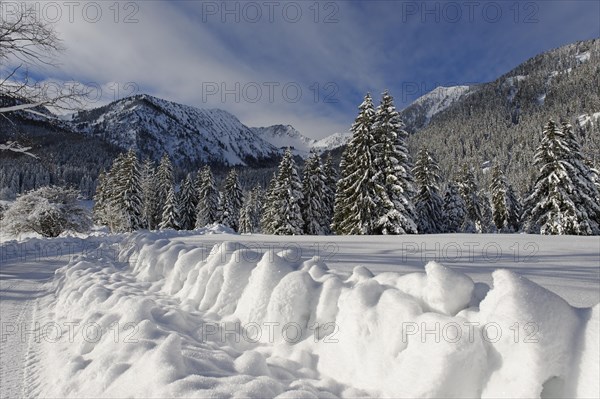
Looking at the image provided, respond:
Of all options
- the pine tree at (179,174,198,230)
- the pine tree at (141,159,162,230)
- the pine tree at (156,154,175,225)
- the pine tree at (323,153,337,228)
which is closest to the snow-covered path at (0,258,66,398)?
the pine tree at (323,153,337,228)

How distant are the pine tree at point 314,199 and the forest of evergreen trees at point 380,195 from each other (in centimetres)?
9

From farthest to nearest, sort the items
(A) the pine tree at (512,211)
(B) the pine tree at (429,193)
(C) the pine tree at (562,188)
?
(A) the pine tree at (512,211), (B) the pine tree at (429,193), (C) the pine tree at (562,188)

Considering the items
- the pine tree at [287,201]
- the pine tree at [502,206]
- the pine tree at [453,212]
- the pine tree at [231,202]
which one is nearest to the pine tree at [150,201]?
the pine tree at [231,202]

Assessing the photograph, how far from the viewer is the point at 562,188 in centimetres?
2273

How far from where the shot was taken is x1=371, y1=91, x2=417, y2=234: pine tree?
20500mm

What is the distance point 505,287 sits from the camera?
89.4 inches

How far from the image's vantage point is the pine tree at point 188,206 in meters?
45.9

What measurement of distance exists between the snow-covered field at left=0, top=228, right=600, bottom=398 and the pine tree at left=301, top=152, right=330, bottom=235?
81.2 feet

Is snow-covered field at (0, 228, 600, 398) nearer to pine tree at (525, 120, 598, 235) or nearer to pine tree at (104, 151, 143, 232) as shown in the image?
pine tree at (525, 120, 598, 235)

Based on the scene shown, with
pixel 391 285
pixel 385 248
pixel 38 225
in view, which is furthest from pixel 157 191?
pixel 391 285

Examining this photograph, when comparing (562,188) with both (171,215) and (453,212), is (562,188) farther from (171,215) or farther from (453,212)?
(171,215)

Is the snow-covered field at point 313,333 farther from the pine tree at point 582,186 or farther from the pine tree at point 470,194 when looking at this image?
the pine tree at point 470,194

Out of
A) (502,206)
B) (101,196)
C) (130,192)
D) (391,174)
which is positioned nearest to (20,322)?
(391,174)

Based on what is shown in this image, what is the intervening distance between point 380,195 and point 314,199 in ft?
32.7
